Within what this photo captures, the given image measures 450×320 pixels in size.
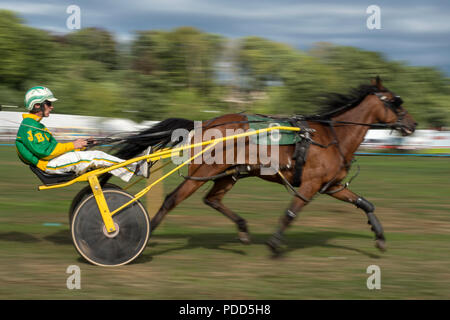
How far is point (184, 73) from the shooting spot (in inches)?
2694

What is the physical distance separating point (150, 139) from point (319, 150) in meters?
1.94

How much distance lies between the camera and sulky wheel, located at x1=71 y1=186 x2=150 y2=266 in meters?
5.96

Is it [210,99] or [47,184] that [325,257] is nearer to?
[47,184]

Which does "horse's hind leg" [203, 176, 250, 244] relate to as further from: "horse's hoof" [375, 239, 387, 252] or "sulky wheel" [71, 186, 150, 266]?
"horse's hoof" [375, 239, 387, 252]

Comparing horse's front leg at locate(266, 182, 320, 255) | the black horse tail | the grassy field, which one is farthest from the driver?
horse's front leg at locate(266, 182, 320, 255)

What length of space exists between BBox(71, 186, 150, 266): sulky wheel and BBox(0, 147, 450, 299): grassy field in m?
0.15

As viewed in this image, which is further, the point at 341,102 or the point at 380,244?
the point at 341,102

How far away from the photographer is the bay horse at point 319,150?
6.55m

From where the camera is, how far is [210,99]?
6481 cm

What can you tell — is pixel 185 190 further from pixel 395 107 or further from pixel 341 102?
pixel 395 107

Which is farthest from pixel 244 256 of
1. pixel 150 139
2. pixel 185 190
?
pixel 150 139

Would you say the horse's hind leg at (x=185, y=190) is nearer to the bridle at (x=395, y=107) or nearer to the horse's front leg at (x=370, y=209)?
the horse's front leg at (x=370, y=209)
